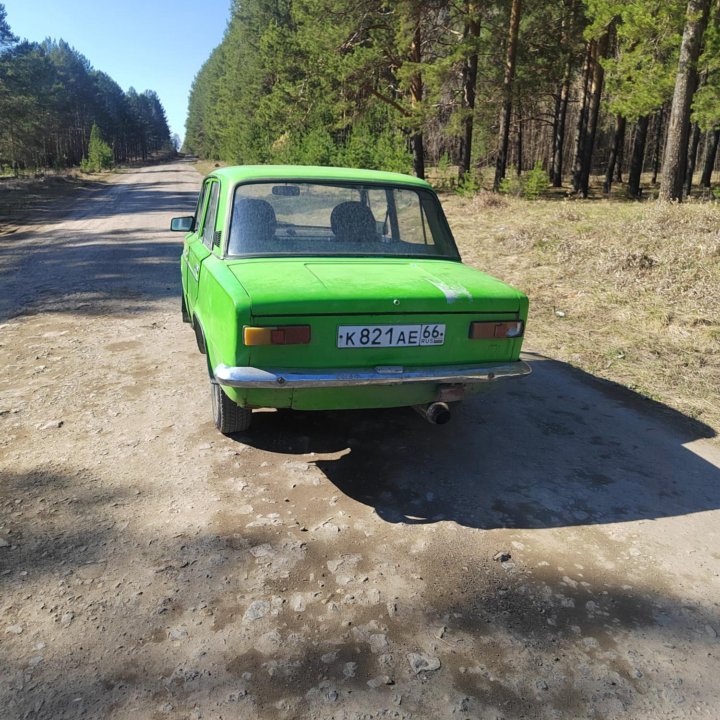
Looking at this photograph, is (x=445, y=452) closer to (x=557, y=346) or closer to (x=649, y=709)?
(x=649, y=709)

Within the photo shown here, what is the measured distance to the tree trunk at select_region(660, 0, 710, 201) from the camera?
42.5 ft

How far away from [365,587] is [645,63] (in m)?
17.2

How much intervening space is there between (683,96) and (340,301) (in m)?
14.0

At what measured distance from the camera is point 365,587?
258cm

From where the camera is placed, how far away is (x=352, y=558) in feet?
9.10

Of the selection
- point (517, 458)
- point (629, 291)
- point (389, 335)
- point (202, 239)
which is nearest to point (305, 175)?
point (202, 239)

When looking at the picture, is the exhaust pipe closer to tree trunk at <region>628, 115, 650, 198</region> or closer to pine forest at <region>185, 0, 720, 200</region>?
pine forest at <region>185, 0, 720, 200</region>

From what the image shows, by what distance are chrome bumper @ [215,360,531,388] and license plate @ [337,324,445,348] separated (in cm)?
14

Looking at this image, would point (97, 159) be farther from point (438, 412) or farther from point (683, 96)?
point (438, 412)

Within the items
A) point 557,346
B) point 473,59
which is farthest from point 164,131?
point 557,346

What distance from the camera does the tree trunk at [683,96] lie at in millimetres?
12945

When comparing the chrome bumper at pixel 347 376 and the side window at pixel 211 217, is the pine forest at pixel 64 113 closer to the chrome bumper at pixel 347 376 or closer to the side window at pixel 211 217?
the side window at pixel 211 217

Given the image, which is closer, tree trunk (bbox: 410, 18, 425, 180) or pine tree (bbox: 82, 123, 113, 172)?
tree trunk (bbox: 410, 18, 425, 180)

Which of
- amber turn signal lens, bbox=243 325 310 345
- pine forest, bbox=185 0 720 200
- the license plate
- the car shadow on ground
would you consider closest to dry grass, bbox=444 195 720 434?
the car shadow on ground
